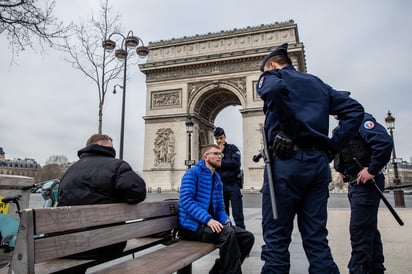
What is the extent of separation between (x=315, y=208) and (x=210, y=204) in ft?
Result: 4.17

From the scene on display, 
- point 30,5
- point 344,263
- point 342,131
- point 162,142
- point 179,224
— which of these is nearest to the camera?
point 342,131

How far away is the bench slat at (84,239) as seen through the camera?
152 centimetres

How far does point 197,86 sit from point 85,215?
25870 mm

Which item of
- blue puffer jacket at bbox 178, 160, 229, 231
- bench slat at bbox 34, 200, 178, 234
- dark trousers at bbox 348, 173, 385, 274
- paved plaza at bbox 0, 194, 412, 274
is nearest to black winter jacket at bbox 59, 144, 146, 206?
bench slat at bbox 34, 200, 178, 234

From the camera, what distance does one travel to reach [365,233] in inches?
111

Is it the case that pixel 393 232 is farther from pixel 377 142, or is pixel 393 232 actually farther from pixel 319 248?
pixel 319 248

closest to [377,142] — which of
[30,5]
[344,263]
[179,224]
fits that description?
[344,263]

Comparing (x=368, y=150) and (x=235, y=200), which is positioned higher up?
(x=368, y=150)

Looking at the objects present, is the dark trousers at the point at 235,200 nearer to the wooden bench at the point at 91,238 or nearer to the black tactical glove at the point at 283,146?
the wooden bench at the point at 91,238

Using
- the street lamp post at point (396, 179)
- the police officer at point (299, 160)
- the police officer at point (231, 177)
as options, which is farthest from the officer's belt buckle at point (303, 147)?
the street lamp post at point (396, 179)

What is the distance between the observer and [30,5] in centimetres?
647

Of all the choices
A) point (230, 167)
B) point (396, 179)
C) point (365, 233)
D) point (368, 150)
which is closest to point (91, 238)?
point (365, 233)

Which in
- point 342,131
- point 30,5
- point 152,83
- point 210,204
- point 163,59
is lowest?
point 210,204

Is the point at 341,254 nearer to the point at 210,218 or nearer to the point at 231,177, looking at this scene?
the point at 231,177
